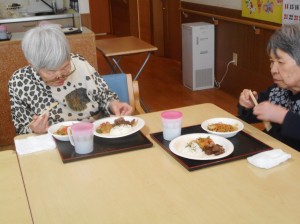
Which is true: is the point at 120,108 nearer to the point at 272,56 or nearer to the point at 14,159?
the point at 14,159

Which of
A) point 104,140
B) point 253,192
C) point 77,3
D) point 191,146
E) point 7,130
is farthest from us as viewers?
point 77,3

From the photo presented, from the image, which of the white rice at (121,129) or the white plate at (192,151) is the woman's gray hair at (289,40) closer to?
the white plate at (192,151)

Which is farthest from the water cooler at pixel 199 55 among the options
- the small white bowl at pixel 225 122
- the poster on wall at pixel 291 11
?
the small white bowl at pixel 225 122

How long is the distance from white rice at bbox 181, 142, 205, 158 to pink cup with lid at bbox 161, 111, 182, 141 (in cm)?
10

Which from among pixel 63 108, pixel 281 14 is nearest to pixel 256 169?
pixel 63 108

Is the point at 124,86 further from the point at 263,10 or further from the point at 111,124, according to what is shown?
the point at 263,10

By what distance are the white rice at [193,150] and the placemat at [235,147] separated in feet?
0.15

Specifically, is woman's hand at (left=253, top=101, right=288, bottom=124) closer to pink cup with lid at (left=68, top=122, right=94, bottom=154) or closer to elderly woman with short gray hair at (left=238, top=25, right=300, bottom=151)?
elderly woman with short gray hair at (left=238, top=25, right=300, bottom=151)

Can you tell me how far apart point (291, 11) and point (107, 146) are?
226cm

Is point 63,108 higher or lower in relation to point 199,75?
higher

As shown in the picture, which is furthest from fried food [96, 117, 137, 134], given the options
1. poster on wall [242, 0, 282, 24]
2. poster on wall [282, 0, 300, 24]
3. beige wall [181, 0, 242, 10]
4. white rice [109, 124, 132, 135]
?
beige wall [181, 0, 242, 10]

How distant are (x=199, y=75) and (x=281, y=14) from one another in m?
1.43

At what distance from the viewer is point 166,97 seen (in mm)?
4367

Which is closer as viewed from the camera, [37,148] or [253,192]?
[253,192]
